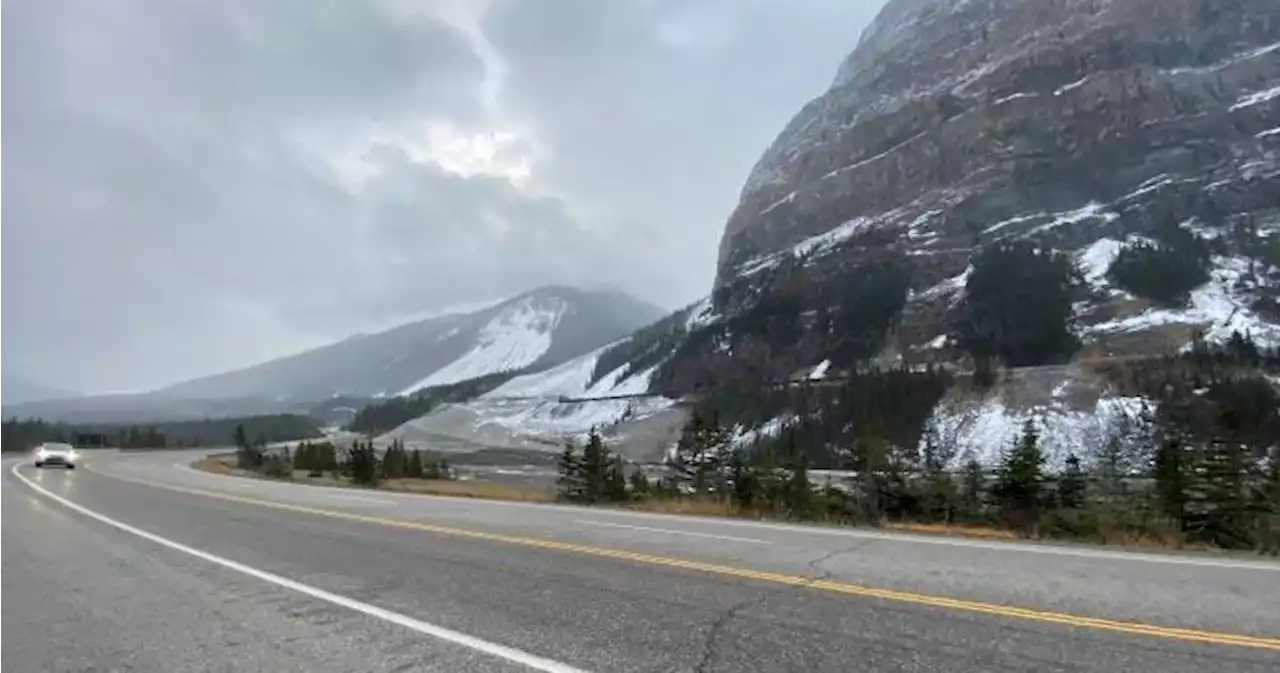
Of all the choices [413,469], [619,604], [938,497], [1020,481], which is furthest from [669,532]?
[413,469]

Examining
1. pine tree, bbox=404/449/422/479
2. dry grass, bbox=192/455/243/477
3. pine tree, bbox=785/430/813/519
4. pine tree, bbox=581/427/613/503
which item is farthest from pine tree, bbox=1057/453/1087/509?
pine tree, bbox=404/449/422/479

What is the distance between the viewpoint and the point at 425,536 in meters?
14.9

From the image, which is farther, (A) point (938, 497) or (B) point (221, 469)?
(B) point (221, 469)

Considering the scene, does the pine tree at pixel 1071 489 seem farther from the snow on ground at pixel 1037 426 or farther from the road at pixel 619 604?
the snow on ground at pixel 1037 426

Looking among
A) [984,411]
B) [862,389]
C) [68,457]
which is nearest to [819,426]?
[862,389]

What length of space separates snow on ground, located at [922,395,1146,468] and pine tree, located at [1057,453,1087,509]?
104992 mm

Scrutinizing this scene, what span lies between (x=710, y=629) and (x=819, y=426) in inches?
6588

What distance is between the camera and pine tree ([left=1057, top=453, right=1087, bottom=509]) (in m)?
22.4

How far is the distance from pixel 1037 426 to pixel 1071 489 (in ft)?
397

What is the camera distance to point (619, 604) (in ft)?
27.9

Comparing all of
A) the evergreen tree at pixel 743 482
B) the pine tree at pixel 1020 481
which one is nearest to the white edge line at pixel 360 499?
the evergreen tree at pixel 743 482

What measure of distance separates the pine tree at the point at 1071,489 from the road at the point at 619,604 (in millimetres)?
9746

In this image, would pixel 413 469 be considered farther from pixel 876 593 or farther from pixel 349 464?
pixel 876 593

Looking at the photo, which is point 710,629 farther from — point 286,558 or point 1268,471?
point 1268,471
